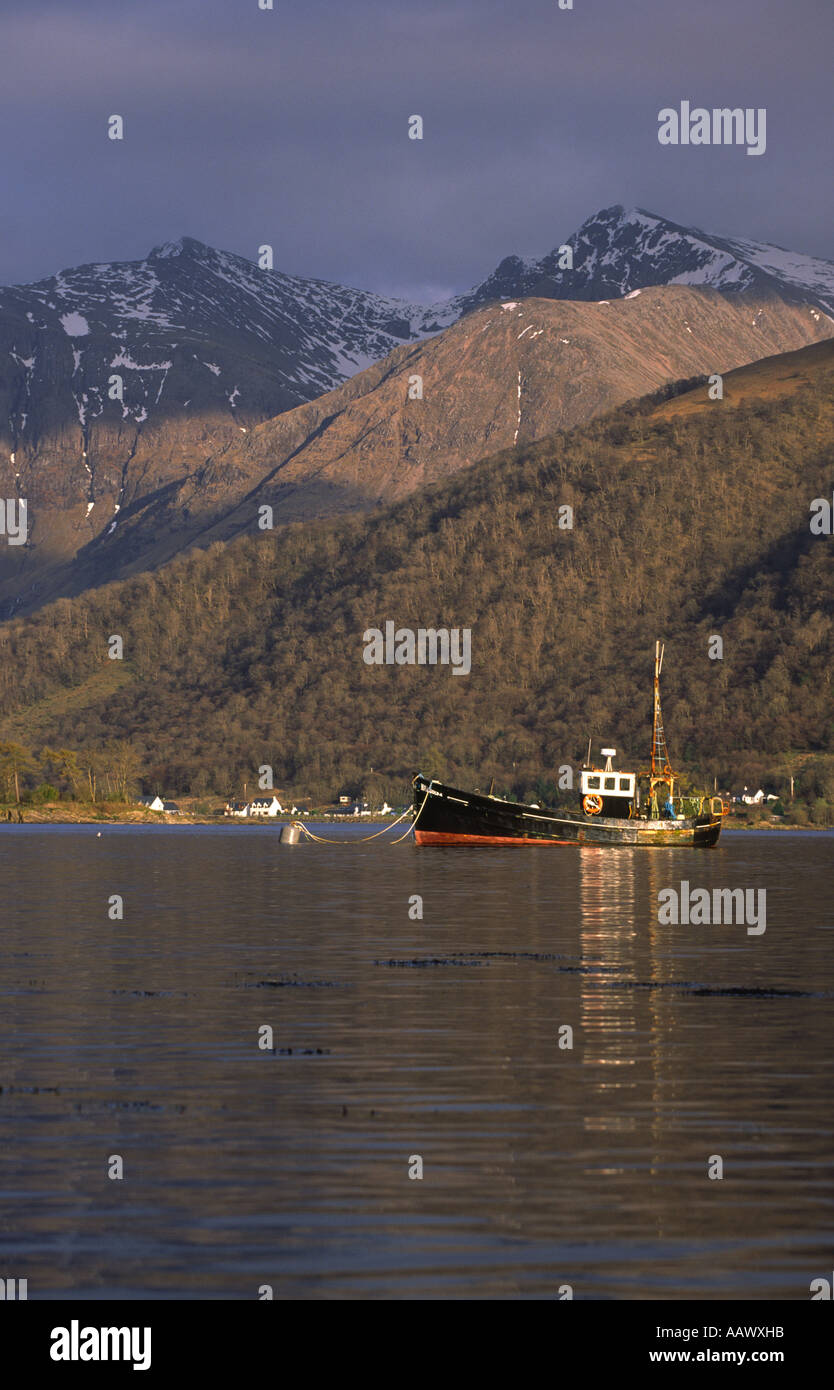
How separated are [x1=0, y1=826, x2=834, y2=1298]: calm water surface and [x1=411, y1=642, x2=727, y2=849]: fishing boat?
Result: 106 meters

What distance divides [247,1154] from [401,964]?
2903 centimetres

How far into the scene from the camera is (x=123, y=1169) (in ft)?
77.0

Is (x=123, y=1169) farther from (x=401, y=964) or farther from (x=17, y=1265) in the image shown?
(x=401, y=964)

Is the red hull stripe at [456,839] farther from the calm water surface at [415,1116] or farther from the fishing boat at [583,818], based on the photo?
the calm water surface at [415,1116]

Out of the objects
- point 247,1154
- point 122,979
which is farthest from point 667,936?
point 247,1154

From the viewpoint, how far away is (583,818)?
16925 centimetres

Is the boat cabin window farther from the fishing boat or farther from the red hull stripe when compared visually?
the red hull stripe

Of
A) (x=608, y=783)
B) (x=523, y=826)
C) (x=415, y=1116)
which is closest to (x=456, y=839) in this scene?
A: (x=523, y=826)

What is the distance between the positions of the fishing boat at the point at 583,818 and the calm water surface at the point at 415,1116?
10630 cm

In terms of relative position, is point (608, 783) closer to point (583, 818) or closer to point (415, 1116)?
point (583, 818)

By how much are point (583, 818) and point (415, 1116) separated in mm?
142981

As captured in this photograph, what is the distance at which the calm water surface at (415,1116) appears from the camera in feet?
62.7

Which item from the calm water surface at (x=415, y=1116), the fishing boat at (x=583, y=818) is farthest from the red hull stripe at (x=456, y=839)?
the calm water surface at (x=415, y=1116)

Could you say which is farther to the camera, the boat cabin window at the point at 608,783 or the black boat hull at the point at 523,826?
the boat cabin window at the point at 608,783
